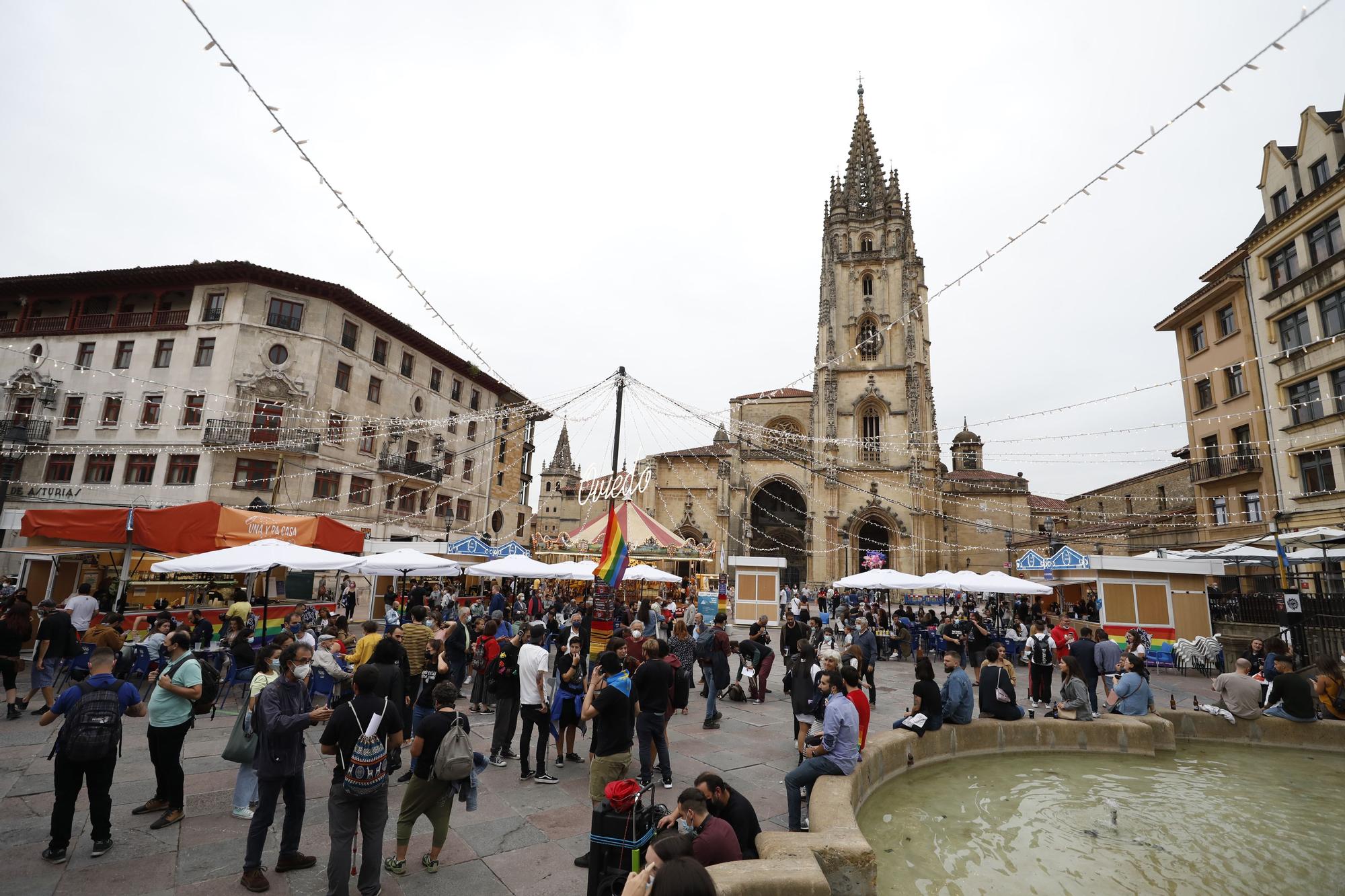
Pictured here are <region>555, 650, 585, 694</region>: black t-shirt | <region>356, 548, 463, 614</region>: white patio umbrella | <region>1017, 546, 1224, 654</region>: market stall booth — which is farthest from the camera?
<region>1017, 546, 1224, 654</region>: market stall booth

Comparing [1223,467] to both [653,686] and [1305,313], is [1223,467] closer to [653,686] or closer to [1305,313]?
[1305,313]

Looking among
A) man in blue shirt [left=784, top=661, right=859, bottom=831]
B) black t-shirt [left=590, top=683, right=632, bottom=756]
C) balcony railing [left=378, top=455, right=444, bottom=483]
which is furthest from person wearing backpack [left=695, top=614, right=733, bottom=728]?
balcony railing [left=378, top=455, right=444, bottom=483]

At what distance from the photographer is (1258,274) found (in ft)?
74.7

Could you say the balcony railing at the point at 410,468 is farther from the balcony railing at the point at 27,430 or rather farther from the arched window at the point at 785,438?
the arched window at the point at 785,438

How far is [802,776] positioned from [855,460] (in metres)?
34.9

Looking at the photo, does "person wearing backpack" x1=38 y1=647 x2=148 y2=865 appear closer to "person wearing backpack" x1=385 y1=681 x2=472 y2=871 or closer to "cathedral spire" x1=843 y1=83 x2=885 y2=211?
"person wearing backpack" x1=385 y1=681 x2=472 y2=871

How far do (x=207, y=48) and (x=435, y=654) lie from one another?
6375 millimetres

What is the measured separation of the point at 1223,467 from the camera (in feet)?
77.9

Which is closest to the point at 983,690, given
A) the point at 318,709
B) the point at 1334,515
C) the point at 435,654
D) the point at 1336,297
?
the point at 435,654

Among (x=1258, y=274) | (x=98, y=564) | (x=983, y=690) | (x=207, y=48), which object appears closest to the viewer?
(x=207, y=48)

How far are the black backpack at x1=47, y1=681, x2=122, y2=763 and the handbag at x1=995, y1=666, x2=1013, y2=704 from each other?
9685 mm

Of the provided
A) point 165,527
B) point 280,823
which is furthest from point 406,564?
point 280,823

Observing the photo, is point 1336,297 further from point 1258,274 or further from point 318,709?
point 318,709

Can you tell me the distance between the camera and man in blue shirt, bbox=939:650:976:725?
7.95 metres
